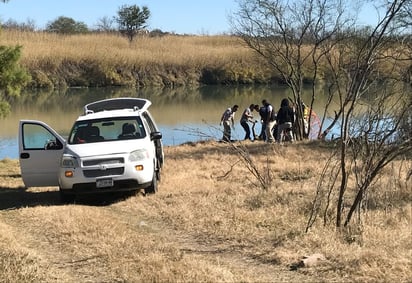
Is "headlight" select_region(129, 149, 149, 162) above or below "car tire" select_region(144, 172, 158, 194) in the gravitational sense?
above

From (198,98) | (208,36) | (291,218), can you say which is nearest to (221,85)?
(198,98)

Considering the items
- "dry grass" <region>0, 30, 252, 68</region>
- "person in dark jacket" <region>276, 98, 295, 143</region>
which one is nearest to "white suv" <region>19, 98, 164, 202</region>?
"person in dark jacket" <region>276, 98, 295, 143</region>

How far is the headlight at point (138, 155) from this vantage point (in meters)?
10.6

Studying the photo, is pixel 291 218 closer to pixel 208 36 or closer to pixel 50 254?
pixel 50 254

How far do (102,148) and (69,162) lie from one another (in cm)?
65

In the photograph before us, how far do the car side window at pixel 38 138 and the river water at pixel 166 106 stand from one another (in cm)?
836

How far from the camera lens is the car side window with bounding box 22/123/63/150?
1138 centimetres

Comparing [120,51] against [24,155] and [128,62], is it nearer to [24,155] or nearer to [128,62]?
[128,62]

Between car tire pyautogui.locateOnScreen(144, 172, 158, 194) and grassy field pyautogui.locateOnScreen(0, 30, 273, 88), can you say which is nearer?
car tire pyautogui.locateOnScreen(144, 172, 158, 194)

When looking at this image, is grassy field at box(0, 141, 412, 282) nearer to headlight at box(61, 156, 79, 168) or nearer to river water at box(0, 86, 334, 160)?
headlight at box(61, 156, 79, 168)

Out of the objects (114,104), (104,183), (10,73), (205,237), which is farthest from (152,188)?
(10,73)

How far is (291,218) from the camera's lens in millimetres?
8102

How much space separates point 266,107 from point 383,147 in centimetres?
1292

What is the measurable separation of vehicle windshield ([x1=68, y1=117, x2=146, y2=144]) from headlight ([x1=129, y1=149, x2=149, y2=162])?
68 centimetres
